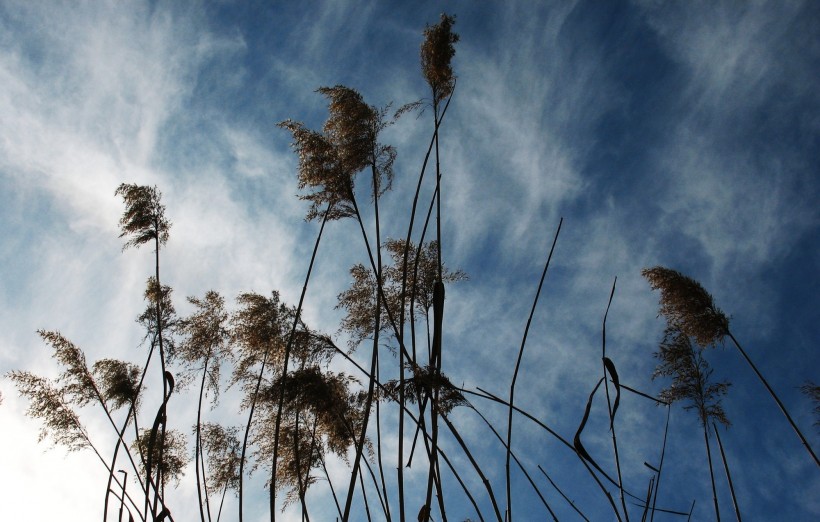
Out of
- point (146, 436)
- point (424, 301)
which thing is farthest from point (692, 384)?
point (146, 436)

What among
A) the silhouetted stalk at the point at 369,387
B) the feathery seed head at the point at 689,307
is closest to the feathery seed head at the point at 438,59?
the silhouetted stalk at the point at 369,387

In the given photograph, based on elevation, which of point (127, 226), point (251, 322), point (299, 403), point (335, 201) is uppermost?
point (127, 226)

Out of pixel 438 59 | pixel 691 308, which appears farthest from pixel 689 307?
pixel 438 59

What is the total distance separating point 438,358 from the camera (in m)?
1.94

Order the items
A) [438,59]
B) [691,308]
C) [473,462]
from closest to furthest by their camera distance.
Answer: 1. [473,462]
2. [438,59]
3. [691,308]

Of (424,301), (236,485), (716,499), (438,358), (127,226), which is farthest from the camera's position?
(236,485)

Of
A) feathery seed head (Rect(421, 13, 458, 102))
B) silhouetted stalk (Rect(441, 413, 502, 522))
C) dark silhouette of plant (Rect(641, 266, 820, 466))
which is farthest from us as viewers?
dark silhouette of plant (Rect(641, 266, 820, 466))

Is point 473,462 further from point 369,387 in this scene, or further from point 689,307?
point 689,307

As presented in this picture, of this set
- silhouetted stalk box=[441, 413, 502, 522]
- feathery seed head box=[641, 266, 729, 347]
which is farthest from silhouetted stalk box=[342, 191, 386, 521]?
feathery seed head box=[641, 266, 729, 347]

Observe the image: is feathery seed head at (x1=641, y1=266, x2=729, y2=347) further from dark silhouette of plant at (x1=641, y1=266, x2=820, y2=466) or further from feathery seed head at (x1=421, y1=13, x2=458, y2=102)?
feathery seed head at (x1=421, y1=13, x2=458, y2=102)

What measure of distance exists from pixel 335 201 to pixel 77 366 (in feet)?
12.6

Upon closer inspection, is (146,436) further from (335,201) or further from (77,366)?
(335,201)

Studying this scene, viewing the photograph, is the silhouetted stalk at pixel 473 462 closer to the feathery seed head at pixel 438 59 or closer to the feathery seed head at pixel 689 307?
the feathery seed head at pixel 438 59

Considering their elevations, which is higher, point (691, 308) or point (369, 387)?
point (691, 308)
